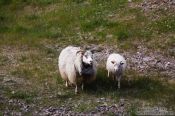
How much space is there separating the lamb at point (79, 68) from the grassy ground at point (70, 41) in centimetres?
41

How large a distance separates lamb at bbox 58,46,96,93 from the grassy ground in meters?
0.41

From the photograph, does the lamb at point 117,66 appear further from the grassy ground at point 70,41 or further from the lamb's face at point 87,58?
the lamb's face at point 87,58

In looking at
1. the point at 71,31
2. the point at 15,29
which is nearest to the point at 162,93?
the point at 71,31

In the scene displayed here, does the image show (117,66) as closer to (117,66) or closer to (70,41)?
(117,66)

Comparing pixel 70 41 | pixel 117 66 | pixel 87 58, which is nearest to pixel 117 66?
pixel 117 66

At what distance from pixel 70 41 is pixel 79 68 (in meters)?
6.24

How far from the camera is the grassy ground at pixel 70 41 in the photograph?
662 inches

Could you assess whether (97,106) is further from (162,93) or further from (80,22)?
(80,22)

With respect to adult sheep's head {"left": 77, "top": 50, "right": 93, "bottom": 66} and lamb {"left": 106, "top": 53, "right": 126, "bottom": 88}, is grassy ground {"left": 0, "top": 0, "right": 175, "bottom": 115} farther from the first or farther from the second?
adult sheep's head {"left": 77, "top": 50, "right": 93, "bottom": 66}

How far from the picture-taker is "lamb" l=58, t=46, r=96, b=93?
16.8 meters

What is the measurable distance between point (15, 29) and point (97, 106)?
10.8 m

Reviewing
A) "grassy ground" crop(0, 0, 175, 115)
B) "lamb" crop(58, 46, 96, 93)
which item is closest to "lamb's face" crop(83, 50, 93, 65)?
"lamb" crop(58, 46, 96, 93)

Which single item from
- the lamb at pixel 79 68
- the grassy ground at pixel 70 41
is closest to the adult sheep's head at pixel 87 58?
the lamb at pixel 79 68

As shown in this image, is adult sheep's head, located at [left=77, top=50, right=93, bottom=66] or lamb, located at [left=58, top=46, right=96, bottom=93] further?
lamb, located at [left=58, top=46, right=96, bottom=93]
